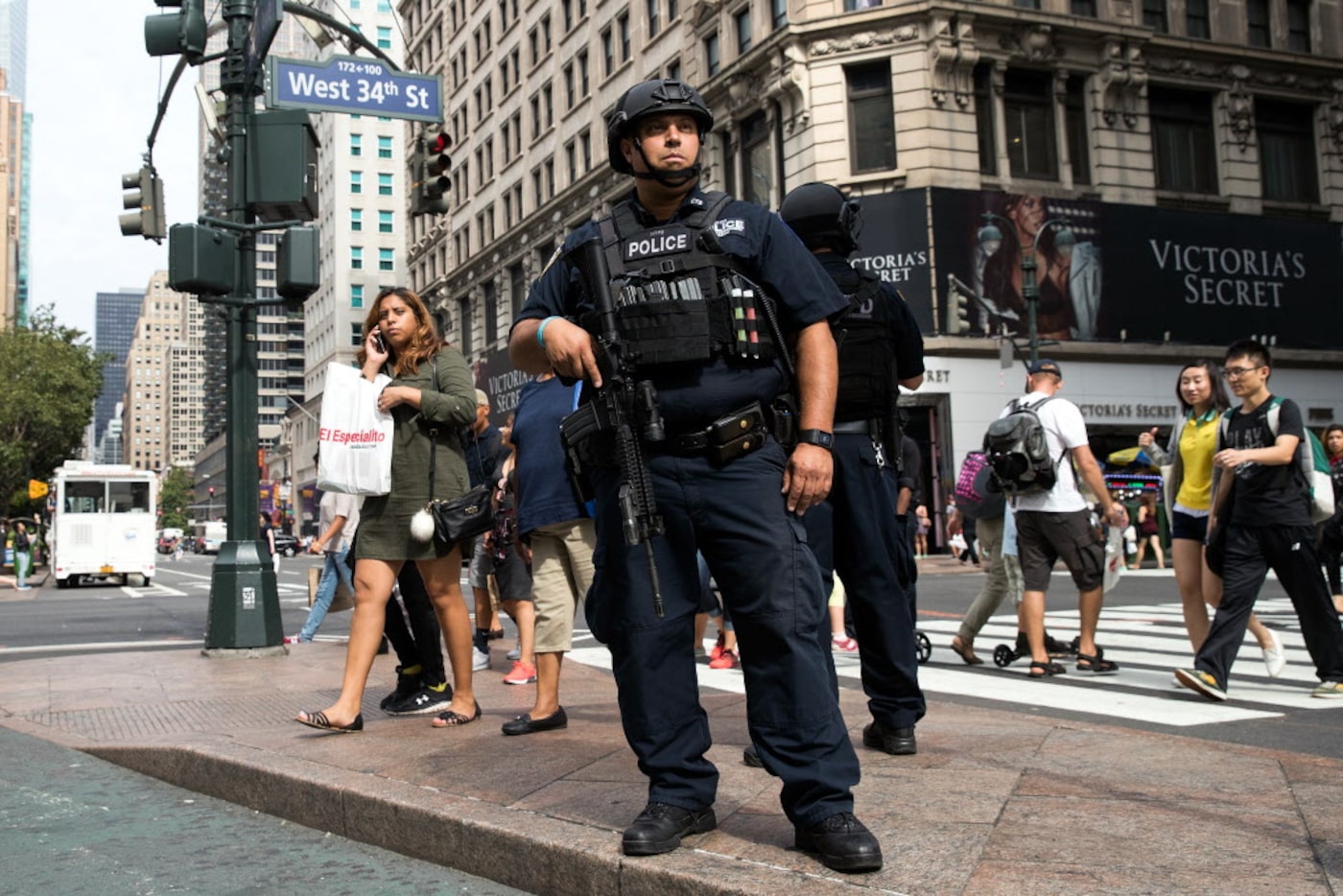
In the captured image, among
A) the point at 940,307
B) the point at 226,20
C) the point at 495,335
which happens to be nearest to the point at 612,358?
the point at 226,20

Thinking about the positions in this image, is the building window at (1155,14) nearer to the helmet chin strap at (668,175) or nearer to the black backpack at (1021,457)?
the black backpack at (1021,457)

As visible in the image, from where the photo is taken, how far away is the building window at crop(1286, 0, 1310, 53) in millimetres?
34281

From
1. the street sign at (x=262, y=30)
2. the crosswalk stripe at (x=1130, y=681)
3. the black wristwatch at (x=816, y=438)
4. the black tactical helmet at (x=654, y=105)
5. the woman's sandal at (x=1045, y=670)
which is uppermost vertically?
the street sign at (x=262, y=30)

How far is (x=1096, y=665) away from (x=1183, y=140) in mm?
29183

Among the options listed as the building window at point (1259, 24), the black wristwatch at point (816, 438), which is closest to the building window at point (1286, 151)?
the building window at point (1259, 24)

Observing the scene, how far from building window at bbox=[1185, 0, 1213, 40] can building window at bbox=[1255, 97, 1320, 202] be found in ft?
8.25

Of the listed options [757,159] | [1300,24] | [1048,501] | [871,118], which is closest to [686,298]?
[1048,501]

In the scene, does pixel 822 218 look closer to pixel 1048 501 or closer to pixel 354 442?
pixel 354 442

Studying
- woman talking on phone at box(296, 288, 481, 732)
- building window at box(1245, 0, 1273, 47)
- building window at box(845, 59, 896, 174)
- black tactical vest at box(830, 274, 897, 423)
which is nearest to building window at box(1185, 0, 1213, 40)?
building window at box(1245, 0, 1273, 47)

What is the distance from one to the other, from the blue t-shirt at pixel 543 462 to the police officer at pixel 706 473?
89.5 inches

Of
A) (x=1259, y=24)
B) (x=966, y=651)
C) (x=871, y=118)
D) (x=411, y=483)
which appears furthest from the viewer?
(x=1259, y=24)

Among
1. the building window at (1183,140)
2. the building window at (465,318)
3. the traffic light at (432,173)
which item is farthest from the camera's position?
the building window at (465,318)

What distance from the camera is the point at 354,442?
5355 mm

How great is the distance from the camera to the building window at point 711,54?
35156 mm
